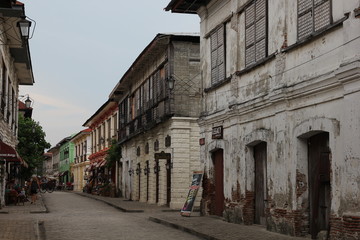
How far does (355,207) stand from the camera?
10453 millimetres

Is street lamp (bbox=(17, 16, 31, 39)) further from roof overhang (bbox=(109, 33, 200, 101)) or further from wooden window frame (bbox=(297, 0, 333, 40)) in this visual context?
roof overhang (bbox=(109, 33, 200, 101))

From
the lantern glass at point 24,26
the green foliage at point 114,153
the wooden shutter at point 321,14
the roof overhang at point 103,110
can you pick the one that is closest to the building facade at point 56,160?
the roof overhang at point 103,110

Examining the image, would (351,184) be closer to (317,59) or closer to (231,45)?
(317,59)

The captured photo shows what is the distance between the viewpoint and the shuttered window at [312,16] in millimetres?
11789

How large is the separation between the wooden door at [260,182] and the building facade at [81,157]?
41.9m

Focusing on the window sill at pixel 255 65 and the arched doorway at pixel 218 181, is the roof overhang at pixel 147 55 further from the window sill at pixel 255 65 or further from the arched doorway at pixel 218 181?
the window sill at pixel 255 65

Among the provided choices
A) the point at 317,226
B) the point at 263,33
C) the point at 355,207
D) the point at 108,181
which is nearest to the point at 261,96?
the point at 263,33

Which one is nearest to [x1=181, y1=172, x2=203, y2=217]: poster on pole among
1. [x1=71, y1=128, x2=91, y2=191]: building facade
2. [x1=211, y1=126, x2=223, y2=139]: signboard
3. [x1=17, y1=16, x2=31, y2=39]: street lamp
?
[x1=211, y1=126, x2=223, y2=139]: signboard

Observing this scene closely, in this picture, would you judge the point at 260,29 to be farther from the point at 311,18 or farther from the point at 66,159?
the point at 66,159

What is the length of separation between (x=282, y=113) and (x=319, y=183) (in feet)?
6.79

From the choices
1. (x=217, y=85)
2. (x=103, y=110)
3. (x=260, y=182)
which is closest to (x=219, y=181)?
(x=217, y=85)

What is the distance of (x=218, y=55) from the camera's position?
1852cm

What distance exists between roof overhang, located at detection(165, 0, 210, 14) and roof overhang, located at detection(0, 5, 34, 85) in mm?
4829

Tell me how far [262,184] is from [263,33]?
3.92 meters
